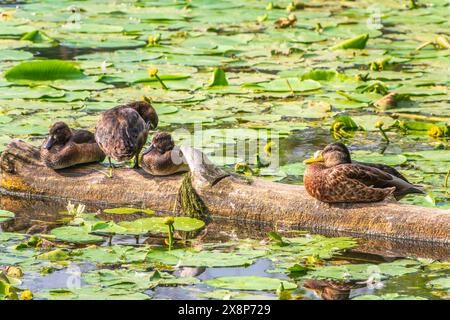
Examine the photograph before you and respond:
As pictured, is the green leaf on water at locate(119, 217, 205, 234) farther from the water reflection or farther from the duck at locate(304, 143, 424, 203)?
the duck at locate(304, 143, 424, 203)

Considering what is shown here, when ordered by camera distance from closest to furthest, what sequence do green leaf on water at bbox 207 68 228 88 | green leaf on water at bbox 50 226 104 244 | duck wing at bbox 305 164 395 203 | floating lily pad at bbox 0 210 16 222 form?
green leaf on water at bbox 50 226 104 244, duck wing at bbox 305 164 395 203, floating lily pad at bbox 0 210 16 222, green leaf on water at bbox 207 68 228 88

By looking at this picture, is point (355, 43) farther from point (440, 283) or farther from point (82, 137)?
point (440, 283)

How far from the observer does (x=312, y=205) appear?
26.6 ft

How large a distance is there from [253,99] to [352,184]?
463 centimetres

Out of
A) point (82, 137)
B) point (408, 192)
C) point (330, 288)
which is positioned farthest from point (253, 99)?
point (330, 288)

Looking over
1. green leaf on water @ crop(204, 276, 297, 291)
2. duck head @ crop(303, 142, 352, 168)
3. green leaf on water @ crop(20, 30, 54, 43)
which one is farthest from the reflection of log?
green leaf on water @ crop(20, 30, 54, 43)

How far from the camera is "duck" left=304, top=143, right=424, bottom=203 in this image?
26.0ft

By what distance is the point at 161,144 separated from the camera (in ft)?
28.9

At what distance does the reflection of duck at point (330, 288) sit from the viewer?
6.69 meters

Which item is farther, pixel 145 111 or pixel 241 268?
pixel 145 111

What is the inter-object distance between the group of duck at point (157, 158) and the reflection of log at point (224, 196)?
103 mm

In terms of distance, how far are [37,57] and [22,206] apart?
6136mm

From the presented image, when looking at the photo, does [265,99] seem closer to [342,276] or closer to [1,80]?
[1,80]
